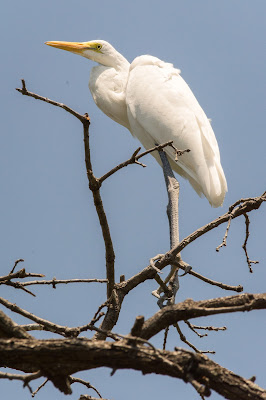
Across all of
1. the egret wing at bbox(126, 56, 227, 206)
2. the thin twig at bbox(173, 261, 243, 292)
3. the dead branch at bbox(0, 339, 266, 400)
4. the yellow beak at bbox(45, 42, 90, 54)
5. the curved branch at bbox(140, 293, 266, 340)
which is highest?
the yellow beak at bbox(45, 42, 90, 54)

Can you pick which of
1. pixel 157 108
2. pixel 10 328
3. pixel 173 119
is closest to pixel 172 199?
pixel 173 119

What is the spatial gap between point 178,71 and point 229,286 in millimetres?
3489

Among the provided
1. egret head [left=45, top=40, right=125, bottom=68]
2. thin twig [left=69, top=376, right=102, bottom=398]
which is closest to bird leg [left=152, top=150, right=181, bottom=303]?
thin twig [left=69, top=376, right=102, bottom=398]

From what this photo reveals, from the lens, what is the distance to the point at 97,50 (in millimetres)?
6398

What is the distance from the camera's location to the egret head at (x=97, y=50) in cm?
635

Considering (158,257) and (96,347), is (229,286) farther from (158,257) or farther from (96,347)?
(96,347)

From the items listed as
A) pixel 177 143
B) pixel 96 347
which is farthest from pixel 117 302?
pixel 177 143

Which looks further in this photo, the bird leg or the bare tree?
the bird leg

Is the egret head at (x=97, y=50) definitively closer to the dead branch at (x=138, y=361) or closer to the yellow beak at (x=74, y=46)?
the yellow beak at (x=74, y=46)

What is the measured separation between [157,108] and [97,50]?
1.13m

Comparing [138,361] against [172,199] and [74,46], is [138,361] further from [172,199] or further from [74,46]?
[74,46]

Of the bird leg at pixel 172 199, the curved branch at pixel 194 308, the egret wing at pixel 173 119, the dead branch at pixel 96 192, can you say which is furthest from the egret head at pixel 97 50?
the curved branch at pixel 194 308

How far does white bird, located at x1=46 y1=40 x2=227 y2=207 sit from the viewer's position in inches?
211

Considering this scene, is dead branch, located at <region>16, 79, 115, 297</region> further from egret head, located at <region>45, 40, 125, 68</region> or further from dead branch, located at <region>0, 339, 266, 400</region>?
egret head, located at <region>45, 40, 125, 68</region>
